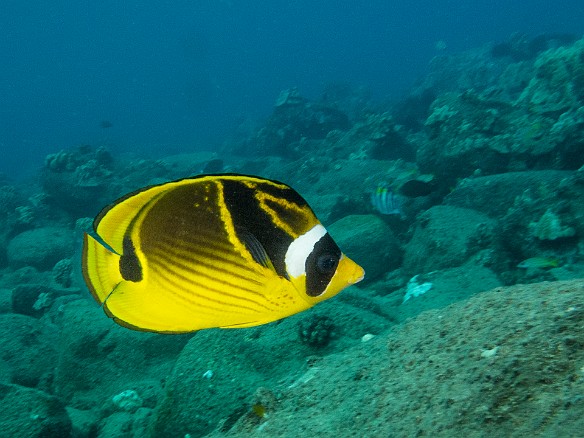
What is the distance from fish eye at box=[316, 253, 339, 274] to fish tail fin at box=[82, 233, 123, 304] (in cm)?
48

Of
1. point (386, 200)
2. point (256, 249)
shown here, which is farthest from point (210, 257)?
point (386, 200)

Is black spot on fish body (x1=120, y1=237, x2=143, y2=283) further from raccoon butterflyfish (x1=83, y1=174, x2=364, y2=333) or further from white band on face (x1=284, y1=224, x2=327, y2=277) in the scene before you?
white band on face (x1=284, y1=224, x2=327, y2=277)

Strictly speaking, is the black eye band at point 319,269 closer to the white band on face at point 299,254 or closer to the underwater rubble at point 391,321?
the white band on face at point 299,254

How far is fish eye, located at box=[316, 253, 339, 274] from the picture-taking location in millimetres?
975

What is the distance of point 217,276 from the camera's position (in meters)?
1.00

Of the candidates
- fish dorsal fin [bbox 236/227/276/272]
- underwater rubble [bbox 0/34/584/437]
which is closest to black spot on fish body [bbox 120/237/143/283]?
fish dorsal fin [bbox 236/227/276/272]

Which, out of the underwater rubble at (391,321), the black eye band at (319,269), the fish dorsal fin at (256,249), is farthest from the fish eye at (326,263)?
the underwater rubble at (391,321)

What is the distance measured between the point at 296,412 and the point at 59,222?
14.5 m

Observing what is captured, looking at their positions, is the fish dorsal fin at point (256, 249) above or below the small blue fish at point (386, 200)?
below

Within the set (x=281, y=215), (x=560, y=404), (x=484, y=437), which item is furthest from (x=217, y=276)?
(x=560, y=404)

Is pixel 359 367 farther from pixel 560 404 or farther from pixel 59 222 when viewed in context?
pixel 59 222

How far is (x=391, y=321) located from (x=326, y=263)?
319 cm

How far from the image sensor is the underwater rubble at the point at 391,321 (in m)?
1.62

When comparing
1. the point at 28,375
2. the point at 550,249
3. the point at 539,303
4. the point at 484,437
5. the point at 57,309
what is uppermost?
the point at 57,309
